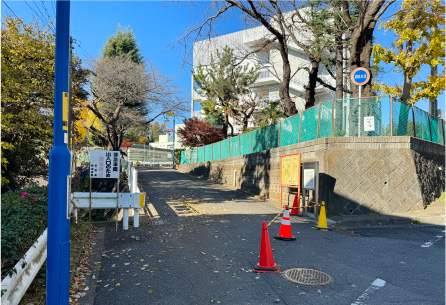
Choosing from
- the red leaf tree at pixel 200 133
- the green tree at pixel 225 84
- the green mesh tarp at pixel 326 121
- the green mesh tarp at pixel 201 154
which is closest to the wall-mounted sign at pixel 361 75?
the green mesh tarp at pixel 326 121

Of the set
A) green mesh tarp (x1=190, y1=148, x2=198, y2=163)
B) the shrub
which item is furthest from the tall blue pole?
green mesh tarp (x1=190, y1=148, x2=198, y2=163)

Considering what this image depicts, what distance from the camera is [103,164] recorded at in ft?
27.2

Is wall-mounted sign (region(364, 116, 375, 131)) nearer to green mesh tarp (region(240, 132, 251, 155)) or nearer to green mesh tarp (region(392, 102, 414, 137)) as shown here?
green mesh tarp (region(392, 102, 414, 137))

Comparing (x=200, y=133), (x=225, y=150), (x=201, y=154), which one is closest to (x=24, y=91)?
(x=225, y=150)

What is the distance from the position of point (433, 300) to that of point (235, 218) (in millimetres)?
6443

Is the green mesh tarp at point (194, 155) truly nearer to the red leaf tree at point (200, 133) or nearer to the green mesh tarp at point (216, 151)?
the red leaf tree at point (200, 133)

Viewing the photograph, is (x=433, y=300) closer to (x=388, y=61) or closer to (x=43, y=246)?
(x=43, y=246)

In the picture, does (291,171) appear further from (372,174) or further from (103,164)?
(103,164)

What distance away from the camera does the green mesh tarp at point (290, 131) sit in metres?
13.7

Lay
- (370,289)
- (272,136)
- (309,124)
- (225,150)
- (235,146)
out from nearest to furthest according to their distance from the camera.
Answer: (370,289) → (309,124) → (272,136) → (235,146) → (225,150)

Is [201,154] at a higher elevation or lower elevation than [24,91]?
lower

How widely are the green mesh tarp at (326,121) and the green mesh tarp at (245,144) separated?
758 cm

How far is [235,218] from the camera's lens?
1012 cm

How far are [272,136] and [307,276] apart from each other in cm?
1163
